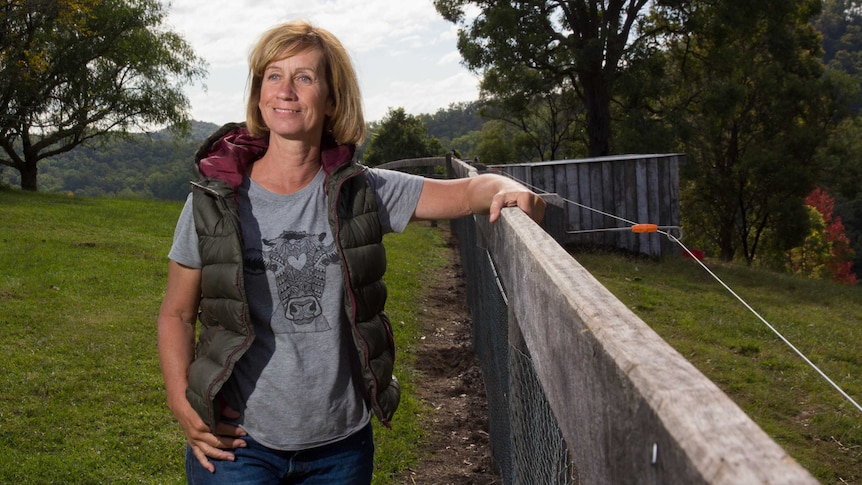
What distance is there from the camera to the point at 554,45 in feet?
84.4

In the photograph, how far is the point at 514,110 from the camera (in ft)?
85.3

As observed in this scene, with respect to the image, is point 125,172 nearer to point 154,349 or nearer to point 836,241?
point 836,241

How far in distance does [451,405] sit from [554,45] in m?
21.0

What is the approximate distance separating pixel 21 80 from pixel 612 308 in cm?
2596

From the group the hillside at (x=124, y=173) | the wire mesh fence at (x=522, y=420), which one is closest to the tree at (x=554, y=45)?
the wire mesh fence at (x=522, y=420)

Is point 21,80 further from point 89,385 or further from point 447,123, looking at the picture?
point 447,123

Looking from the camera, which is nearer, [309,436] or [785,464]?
[785,464]

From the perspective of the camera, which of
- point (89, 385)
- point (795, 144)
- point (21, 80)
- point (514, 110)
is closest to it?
point (89, 385)

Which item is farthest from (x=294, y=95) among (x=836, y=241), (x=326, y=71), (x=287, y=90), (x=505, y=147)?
(x=836, y=241)

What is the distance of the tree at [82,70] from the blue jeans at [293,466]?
79.7 feet

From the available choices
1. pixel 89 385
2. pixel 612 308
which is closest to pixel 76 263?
pixel 89 385

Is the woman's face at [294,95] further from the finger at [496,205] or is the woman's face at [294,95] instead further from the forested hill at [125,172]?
the forested hill at [125,172]

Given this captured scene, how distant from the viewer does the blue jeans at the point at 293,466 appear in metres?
2.45

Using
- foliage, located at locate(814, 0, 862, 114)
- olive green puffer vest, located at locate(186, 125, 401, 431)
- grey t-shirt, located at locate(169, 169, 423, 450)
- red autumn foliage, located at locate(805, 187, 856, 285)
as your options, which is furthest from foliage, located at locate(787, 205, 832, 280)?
grey t-shirt, located at locate(169, 169, 423, 450)
